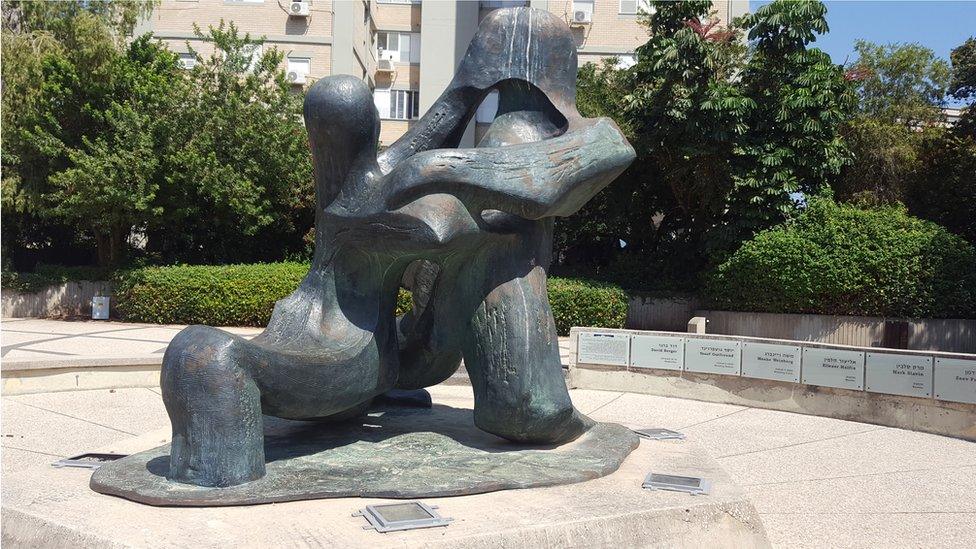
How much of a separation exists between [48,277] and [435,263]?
16.2 metres

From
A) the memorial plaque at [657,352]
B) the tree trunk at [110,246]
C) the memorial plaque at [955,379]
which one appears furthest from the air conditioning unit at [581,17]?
the memorial plaque at [955,379]

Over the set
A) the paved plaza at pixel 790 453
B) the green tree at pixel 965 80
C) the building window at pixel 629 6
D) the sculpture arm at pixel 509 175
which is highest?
the building window at pixel 629 6

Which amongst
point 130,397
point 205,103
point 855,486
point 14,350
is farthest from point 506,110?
point 205,103

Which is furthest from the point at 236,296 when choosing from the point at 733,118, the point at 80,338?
the point at 733,118

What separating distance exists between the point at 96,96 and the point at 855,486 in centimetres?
1706

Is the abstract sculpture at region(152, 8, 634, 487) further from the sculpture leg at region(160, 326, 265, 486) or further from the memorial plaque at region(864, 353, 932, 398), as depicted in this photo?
the memorial plaque at region(864, 353, 932, 398)

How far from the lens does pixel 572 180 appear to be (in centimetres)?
478

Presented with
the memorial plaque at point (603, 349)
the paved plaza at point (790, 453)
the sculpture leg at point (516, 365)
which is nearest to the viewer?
the sculpture leg at point (516, 365)

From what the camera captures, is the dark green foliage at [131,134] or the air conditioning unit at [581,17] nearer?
the dark green foliage at [131,134]

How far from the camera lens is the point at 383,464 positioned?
464 cm

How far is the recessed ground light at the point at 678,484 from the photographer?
446cm

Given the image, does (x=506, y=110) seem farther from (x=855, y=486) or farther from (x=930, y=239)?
(x=930, y=239)

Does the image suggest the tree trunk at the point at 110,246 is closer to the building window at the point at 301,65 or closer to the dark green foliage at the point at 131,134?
the dark green foliage at the point at 131,134

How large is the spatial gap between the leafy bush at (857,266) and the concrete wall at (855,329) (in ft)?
0.56
